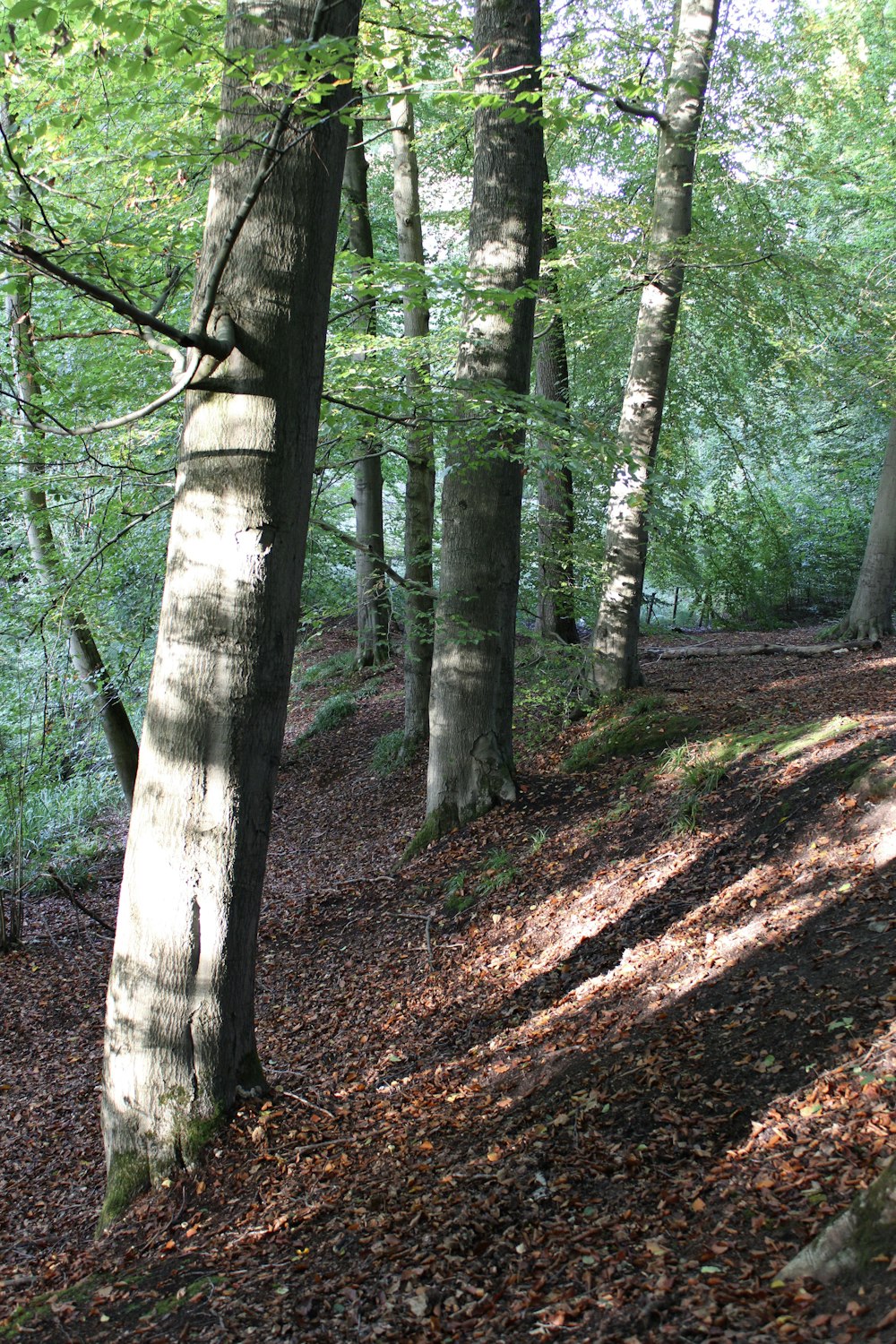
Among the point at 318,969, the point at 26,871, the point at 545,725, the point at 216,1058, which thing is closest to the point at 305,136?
the point at 216,1058

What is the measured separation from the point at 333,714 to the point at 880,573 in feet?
26.2

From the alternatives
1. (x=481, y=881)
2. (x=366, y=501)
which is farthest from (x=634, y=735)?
(x=366, y=501)

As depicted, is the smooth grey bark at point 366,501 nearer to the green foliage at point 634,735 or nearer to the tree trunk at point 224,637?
the green foliage at point 634,735

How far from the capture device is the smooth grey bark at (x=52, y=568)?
6.00 meters

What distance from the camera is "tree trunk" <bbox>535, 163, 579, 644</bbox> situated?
1042 centimetres

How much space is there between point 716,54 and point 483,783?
967 centimetres

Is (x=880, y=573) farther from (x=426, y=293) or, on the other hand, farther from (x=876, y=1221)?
(x=876, y=1221)

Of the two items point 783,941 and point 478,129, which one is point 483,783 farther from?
point 478,129

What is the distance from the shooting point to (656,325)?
891 cm

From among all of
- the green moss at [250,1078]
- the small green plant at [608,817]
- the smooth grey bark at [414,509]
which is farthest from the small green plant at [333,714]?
the green moss at [250,1078]

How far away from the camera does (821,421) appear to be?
18.3 metres

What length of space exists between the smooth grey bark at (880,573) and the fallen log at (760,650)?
0.35 metres

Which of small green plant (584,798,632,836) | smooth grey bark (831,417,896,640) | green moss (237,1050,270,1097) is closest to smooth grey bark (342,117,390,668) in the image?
small green plant (584,798,632,836)

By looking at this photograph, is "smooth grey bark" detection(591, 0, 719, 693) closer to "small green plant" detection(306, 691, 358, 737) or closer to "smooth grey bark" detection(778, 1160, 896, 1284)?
"small green plant" detection(306, 691, 358, 737)
